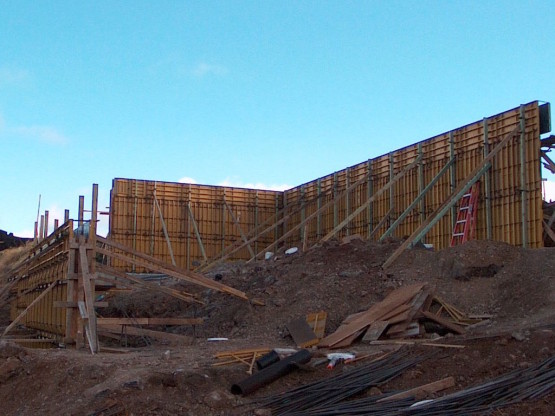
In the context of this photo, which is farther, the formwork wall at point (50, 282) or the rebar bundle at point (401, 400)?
the formwork wall at point (50, 282)

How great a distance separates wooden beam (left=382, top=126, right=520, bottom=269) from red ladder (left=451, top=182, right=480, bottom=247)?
0.48m

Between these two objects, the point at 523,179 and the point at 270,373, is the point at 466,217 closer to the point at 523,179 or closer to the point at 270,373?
the point at 523,179

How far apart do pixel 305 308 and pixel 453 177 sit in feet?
36.4

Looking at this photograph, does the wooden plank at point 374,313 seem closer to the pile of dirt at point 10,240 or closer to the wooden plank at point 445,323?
the wooden plank at point 445,323

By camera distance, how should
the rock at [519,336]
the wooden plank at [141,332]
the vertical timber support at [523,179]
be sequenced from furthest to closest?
the vertical timber support at [523,179]
the wooden plank at [141,332]
the rock at [519,336]

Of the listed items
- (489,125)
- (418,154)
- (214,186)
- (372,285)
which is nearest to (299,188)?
(214,186)

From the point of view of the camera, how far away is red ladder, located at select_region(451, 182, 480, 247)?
22766mm

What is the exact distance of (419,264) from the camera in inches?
712

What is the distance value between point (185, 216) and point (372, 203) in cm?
1139

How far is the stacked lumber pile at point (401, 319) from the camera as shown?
13586 mm

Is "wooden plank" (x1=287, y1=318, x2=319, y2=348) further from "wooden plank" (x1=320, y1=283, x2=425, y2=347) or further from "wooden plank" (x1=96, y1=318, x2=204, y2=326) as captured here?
"wooden plank" (x1=96, y1=318, x2=204, y2=326)

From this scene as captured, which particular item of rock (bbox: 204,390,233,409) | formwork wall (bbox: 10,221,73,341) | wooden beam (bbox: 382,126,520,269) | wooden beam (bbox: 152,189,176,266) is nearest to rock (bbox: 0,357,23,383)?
rock (bbox: 204,390,233,409)

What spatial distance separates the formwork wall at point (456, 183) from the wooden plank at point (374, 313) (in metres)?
7.96

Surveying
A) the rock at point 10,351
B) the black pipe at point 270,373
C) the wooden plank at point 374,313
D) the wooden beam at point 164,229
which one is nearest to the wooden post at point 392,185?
the wooden beam at point 164,229
